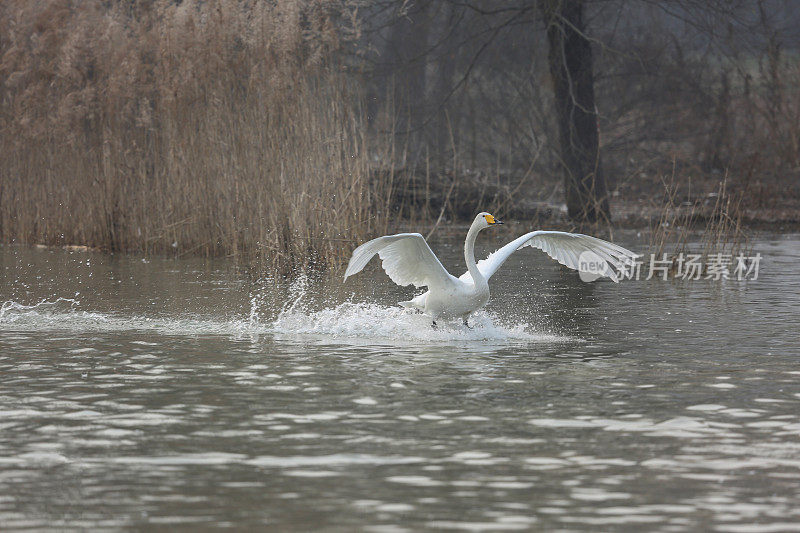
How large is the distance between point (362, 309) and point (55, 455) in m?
4.95

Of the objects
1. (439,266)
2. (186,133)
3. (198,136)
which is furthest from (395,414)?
(186,133)

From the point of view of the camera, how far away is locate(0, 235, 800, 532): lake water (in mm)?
4656

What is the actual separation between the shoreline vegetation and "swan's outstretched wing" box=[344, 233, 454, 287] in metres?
3.38

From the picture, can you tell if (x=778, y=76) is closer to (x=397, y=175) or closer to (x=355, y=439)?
(x=397, y=175)

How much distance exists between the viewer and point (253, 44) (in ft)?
45.9

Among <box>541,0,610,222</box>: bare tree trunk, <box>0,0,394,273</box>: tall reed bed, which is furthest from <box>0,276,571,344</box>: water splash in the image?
<box>541,0,610,222</box>: bare tree trunk

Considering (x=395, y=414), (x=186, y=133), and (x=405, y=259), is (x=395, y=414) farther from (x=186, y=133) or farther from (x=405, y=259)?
(x=186, y=133)

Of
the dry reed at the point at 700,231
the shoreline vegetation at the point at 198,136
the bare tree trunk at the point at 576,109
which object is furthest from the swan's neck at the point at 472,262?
the bare tree trunk at the point at 576,109

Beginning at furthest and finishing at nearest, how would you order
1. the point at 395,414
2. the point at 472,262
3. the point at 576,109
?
1. the point at 576,109
2. the point at 472,262
3. the point at 395,414

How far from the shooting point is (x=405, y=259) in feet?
31.4

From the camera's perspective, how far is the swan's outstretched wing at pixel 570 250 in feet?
32.6

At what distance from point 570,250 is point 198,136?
249 inches

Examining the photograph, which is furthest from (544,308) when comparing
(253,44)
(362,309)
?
(253,44)

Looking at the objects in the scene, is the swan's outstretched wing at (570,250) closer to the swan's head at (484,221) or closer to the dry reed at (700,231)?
the swan's head at (484,221)
